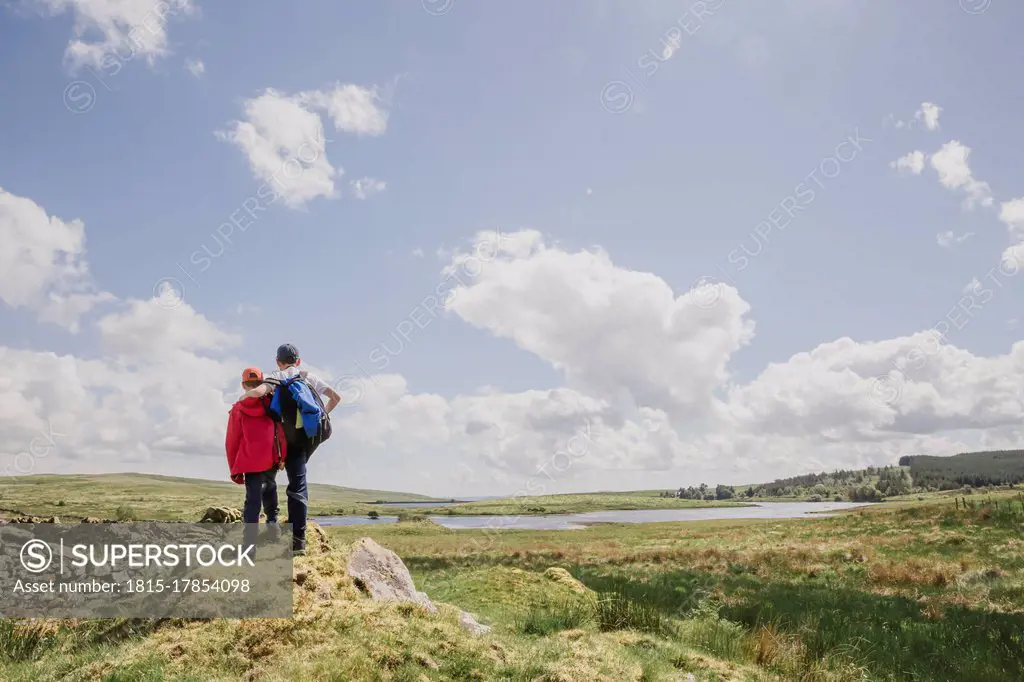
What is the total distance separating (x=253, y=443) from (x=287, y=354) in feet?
4.13

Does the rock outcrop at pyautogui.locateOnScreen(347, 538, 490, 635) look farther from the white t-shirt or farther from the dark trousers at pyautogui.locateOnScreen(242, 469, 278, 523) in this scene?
the white t-shirt

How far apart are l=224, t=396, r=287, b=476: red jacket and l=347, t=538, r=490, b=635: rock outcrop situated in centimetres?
239

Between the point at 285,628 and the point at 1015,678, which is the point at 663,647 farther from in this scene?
the point at 1015,678

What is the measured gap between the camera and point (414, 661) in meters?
5.91

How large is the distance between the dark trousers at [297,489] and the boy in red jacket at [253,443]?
0.41 ft

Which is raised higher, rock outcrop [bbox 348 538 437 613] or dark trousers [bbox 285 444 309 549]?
dark trousers [bbox 285 444 309 549]

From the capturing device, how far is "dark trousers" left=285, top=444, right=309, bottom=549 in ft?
24.8

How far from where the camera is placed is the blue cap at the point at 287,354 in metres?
7.74

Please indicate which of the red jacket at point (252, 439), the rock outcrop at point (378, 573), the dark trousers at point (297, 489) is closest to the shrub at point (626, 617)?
the rock outcrop at point (378, 573)

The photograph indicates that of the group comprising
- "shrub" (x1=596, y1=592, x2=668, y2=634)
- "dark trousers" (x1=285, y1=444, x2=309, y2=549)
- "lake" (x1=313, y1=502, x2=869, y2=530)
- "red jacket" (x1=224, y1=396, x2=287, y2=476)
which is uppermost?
"red jacket" (x1=224, y1=396, x2=287, y2=476)

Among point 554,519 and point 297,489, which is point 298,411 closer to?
point 297,489

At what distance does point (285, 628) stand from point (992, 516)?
45.4 metres

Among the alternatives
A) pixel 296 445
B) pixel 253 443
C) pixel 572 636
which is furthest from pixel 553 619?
pixel 253 443

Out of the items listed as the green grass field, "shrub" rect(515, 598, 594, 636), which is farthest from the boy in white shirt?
"shrub" rect(515, 598, 594, 636)
